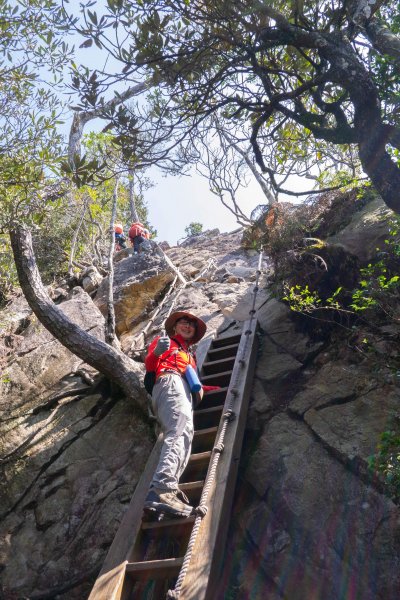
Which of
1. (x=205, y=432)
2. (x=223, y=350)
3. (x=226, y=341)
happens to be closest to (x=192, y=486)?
(x=205, y=432)

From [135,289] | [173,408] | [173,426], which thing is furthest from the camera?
[135,289]

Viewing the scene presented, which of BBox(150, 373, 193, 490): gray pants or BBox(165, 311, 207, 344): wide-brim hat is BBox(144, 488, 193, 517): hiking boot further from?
BBox(165, 311, 207, 344): wide-brim hat

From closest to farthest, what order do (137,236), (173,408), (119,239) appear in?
(173,408)
(137,236)
(119,239)

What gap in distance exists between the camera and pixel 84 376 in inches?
273

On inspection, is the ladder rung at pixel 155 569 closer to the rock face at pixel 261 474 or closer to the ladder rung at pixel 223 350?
the rock face at pixel 261 474

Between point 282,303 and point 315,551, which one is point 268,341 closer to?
point 282,303

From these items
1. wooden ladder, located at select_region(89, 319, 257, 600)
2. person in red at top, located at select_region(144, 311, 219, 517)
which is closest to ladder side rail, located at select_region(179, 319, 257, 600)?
wooden ladder, located at select_region(89, 319, 257, 600)

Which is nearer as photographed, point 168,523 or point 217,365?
point 168,523

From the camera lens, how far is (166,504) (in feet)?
12.0

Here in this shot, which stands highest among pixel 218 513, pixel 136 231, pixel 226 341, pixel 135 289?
pixel 136 231

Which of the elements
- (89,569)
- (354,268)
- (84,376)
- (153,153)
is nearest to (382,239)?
(354,268)

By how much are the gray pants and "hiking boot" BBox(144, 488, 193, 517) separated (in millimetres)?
47

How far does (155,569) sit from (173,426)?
1.20 meters

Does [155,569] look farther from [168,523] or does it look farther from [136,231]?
[136,231]
